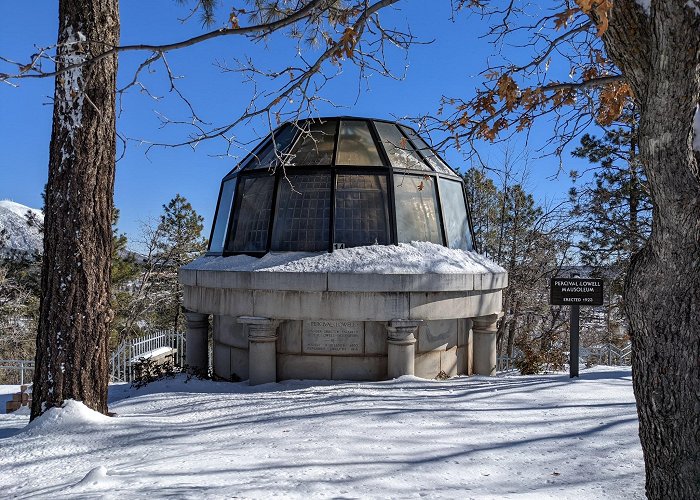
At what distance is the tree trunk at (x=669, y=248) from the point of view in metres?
2.52

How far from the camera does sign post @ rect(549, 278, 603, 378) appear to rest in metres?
8.10

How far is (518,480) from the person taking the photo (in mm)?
3561

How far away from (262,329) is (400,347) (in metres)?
2.20

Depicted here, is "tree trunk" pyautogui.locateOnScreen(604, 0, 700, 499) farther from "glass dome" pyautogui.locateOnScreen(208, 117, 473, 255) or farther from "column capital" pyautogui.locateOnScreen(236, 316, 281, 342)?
"column capital" pyautogui.locateOnScreen(236, 316, 281, 342)

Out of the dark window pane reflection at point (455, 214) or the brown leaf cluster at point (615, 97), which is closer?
the brown leaf cluster at point (615, 97)

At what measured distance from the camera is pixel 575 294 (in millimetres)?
8195

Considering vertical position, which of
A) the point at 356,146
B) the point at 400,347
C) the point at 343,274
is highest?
the point at 356,146

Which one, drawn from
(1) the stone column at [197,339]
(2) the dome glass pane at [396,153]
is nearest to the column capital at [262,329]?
(1) the stone column at [197,339]

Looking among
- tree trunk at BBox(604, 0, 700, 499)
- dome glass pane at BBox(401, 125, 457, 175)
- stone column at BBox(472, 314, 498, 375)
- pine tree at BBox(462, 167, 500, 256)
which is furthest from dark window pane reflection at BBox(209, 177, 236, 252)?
pine tree at BBox(462, 167, 500, 256)

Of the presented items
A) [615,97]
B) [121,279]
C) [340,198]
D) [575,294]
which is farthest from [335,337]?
[121,279]

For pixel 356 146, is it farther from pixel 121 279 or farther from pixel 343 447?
pixel 121 279

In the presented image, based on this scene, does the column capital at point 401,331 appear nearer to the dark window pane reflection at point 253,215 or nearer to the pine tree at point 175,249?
the dark window pane reflection at point 253,215

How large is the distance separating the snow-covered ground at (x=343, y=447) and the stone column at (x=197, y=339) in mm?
3128

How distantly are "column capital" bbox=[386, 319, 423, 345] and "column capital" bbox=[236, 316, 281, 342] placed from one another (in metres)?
1.84
